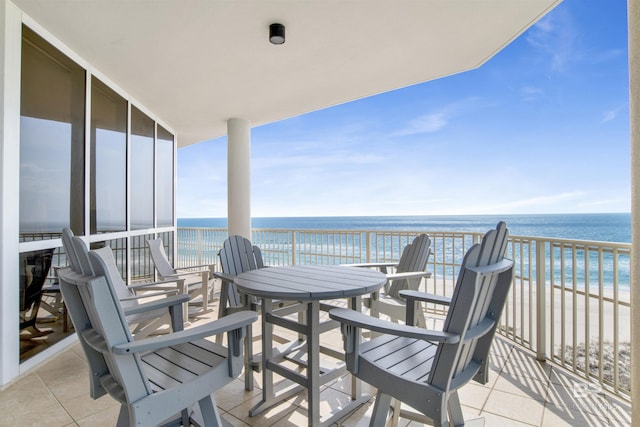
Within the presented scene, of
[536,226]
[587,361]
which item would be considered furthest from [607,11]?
[587,361]

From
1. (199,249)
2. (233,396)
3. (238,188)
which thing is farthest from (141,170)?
(233,396)

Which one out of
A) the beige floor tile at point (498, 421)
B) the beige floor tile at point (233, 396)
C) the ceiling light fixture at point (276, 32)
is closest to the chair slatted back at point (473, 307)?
the beige floor tile at point (498, 421)

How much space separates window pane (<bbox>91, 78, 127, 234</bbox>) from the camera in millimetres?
3473

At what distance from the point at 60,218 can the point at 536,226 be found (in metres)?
27.0

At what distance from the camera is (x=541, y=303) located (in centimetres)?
266

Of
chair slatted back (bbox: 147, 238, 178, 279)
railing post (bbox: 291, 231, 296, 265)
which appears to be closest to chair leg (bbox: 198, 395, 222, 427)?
chair slatted back (bbox: 147, 238, 178, 279)

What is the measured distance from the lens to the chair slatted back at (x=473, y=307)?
3.53 ft

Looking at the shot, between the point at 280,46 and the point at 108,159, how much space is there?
2.53m

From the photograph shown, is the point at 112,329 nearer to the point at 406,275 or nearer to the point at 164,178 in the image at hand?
the point at 406,275

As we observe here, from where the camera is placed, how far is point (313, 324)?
1.72m

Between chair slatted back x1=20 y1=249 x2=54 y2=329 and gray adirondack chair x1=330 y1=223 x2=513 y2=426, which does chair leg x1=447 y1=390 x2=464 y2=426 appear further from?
chair slatted back x1=20 y1=249 x2=54 y2=329

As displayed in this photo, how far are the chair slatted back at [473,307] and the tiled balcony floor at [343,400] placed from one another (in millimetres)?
868

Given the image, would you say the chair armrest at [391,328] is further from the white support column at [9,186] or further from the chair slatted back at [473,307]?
the white support column at [9,186]

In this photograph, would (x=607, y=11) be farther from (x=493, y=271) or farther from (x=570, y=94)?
(x=493, y=271)
